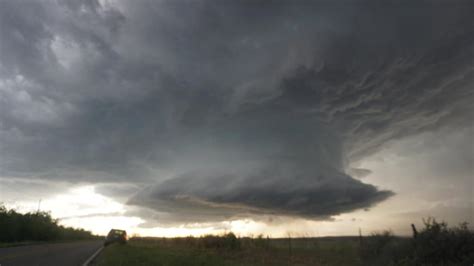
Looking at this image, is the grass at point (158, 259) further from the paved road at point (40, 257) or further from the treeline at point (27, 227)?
the treeline at point (27, 227)

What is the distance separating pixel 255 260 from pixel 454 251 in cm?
1171

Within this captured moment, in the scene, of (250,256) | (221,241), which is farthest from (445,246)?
(221,241)

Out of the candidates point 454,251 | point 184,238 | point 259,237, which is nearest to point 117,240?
point 184,238

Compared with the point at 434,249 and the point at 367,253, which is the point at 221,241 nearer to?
the point at 367,253

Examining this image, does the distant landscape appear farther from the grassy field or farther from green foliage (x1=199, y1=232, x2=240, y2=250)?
the grassy field

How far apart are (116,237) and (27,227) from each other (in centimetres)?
2357

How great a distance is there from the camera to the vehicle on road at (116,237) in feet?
147

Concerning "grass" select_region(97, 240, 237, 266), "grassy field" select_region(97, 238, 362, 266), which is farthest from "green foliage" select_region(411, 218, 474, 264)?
"grass" select_region(97, 240, 237, 266)

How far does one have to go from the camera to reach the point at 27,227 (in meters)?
59.1

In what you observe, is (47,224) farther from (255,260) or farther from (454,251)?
(454,251)

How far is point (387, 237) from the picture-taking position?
75.9 ft

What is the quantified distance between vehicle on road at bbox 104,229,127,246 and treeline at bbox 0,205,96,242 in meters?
18.4

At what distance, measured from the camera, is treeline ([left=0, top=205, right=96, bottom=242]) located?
53.1 meters

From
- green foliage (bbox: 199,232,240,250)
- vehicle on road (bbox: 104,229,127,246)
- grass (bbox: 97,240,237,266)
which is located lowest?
grass (bbox: 97,240,237,266)
